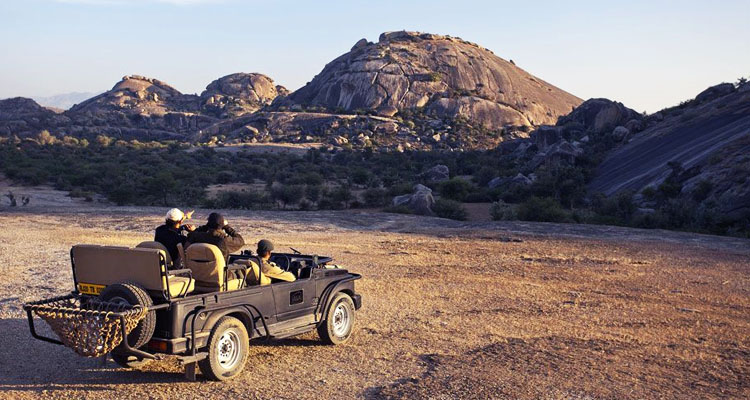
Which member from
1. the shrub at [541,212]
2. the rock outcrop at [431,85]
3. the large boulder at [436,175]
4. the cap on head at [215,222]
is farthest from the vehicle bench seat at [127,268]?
the rock outcrop at [431,85]

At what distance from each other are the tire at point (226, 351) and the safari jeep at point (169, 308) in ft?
0.03

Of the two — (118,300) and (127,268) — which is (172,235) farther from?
(118,300)

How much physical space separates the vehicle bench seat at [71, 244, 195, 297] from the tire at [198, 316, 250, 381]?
0.55 metres

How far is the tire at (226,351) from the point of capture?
695cm

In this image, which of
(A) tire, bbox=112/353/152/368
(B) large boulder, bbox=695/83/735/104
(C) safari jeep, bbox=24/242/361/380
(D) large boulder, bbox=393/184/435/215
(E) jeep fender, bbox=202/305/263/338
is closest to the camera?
(C) safari jeep, bbox=24/242/361/380

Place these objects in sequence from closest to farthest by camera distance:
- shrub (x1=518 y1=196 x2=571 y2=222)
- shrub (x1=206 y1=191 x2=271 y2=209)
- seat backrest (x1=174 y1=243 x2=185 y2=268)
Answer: seat backrest (x1=174 y1=243 x2=185 y2=268) → shrub (x1=518 y1=196 x2=571 y2=222) → shrub (x1=206 y1=191 x2=271 y2=209)

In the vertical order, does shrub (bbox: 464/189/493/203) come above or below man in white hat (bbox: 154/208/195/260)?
below

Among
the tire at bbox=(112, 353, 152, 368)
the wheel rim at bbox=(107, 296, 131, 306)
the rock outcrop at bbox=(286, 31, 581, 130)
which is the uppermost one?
the rock outcrop at bbox=(286, 31, 581, 130)

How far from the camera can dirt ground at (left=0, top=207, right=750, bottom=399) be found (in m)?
7.11

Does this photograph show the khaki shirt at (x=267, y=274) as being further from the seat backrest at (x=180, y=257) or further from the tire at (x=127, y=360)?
the tire at (x=127, y=360)

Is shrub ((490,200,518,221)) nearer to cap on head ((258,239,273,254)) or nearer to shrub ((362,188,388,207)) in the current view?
shrub ((362,188,388,207))

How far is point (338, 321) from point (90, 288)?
10.6 feet

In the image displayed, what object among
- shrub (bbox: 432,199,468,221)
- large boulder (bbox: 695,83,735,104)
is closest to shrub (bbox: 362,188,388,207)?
shrub (bbox: 432,199,468,221)

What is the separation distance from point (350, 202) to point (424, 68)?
70.5m
